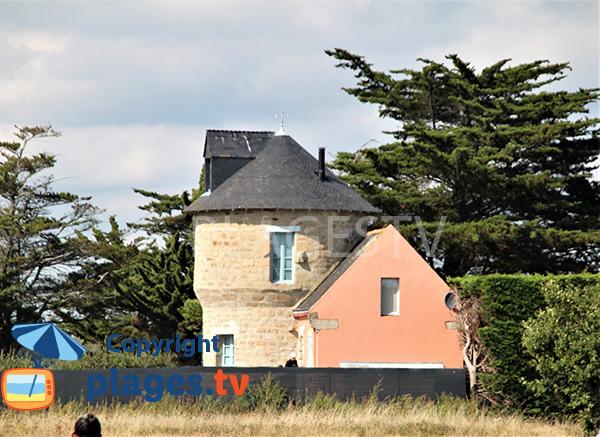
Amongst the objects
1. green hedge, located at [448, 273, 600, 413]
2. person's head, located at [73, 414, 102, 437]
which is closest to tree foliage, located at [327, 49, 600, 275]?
green hedge, located at [448, 273, 600, 413]

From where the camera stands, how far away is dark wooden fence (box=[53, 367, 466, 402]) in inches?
840

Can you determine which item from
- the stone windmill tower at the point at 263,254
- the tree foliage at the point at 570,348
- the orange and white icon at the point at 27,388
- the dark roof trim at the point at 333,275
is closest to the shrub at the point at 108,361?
the stone windmill tower at the point at 263,254

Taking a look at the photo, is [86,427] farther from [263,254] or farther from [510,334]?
[263,254]

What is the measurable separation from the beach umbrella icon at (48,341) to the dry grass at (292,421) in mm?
3884

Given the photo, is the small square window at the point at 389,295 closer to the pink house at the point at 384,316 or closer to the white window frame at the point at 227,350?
the pink house at the point at 384,316

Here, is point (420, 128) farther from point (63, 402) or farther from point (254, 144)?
point (63, 402)

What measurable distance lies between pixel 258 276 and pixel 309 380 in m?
7.19

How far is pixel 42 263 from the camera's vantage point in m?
44.2

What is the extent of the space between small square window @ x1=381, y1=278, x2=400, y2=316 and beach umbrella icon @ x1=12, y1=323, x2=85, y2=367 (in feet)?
30.3

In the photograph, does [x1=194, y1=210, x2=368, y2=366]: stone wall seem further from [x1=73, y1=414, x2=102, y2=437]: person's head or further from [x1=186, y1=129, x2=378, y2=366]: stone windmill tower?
[x1=73, y1=414, x2=102, y2=437]: person's head

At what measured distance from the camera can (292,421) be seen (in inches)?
769

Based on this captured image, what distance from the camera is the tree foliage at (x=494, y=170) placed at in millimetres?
35844

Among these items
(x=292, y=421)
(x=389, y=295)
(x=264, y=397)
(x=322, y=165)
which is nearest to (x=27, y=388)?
(x=292, y=421)

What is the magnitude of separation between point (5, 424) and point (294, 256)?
486 inches
